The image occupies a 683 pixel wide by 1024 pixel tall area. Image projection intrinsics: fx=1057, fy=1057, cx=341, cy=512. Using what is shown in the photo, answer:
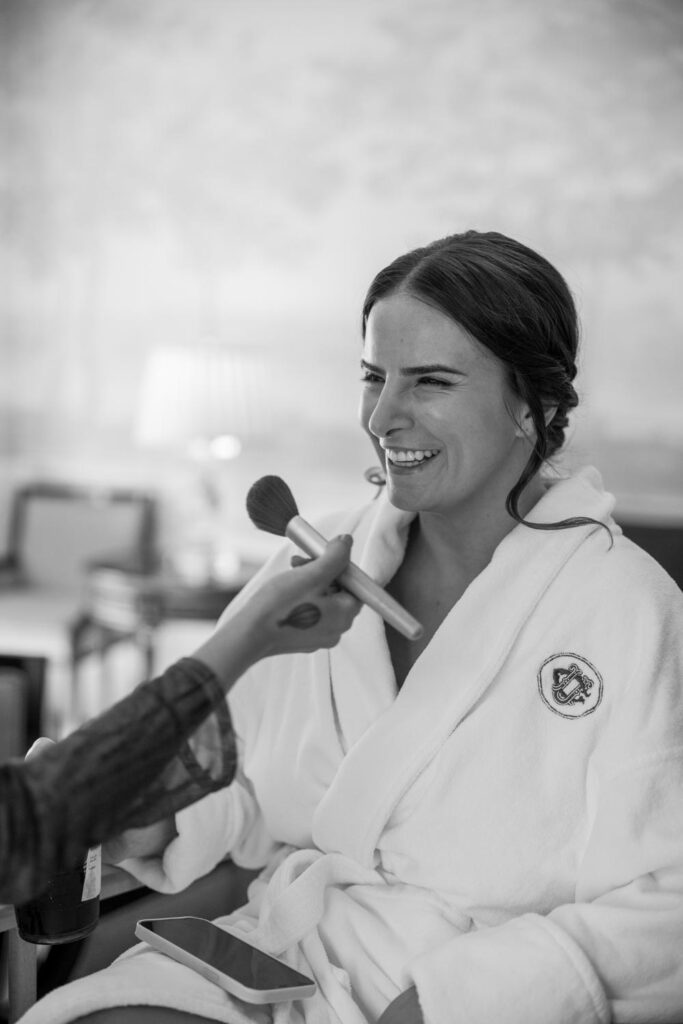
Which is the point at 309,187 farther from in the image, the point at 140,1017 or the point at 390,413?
the point at 140,1017

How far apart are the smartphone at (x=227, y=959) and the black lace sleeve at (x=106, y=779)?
305 millimetres

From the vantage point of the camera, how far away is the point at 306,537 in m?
1.12

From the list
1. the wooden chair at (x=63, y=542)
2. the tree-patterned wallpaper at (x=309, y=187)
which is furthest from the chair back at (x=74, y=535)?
the tree-patterned wallpaper at (x=309, y=187)

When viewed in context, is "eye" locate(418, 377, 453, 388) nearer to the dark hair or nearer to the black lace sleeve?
the dark hair

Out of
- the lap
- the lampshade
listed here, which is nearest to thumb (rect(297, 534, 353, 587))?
the lap

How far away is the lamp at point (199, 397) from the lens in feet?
10.4

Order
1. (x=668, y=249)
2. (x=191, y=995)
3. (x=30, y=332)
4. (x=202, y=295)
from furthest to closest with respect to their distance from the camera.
Answer: (x=30, y=332), (x=202, y=295), (x=668, y=249), (x=191, y=995)

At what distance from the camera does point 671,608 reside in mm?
1191

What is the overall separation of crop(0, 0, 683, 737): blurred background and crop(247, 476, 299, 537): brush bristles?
2005 mm

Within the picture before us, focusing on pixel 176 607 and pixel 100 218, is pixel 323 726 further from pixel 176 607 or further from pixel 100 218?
pixel 100 218

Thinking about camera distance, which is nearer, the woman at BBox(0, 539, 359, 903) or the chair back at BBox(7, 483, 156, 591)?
the woman at BBox(0, 539, 359, 903)

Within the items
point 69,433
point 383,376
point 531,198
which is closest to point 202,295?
point 69,433

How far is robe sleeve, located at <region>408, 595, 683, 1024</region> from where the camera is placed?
39.9 inches

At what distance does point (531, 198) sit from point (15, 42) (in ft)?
7.65
